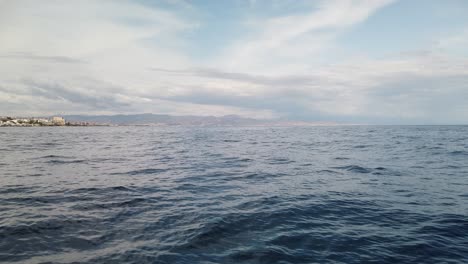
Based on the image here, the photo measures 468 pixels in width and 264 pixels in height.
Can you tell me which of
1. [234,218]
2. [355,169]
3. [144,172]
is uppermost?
[355,169]

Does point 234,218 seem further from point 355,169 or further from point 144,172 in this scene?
point 355,169

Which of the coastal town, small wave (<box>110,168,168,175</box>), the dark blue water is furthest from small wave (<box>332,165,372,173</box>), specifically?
the coastal town

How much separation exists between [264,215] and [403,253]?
499 cm

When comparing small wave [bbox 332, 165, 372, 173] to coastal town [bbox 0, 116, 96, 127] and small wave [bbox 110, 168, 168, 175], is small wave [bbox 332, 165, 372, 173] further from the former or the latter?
coastal town [bbox 0, 116, 96, 127]

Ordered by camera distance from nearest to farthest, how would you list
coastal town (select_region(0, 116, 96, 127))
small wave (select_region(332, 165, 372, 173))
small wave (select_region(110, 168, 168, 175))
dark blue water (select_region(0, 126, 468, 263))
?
dark blue water (select_region(0, 126, 468, 263)), small wave (select_region(110, 168, 168, 175)), small wave (select_region(332, 165, 372, 173)), coastal town (select_region(0, 116, 96, 127))

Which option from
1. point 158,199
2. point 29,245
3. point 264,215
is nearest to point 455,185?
point 264,215

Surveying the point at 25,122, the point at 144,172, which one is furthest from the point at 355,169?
the point at 25,122

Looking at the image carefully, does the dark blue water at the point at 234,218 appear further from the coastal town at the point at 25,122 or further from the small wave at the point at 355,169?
the coastal town at the point at 25,122

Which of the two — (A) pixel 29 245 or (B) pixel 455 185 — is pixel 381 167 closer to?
(B) pixel 455 185

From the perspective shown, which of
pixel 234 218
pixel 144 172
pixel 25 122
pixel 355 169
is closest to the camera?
pixel 234 218

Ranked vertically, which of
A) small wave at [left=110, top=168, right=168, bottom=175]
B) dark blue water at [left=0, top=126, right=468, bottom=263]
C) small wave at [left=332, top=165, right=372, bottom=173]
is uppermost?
small wave at [left=332, top=165, right=372, bottom=173]

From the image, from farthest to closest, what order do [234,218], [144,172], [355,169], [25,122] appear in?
[25,122] < [355,169] < [144,172] < [234,218]

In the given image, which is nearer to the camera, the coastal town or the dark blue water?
the dark blue water

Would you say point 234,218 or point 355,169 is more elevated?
point 355,169
